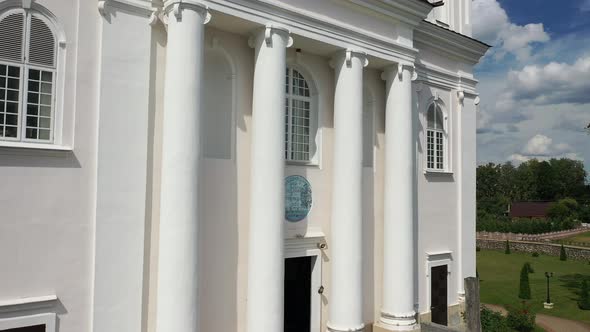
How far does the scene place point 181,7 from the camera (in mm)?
9430

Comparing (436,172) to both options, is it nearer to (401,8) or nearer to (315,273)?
(401,8)

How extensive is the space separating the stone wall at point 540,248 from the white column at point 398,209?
42.8 m

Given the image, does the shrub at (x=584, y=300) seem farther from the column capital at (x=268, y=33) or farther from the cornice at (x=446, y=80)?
the column capital at (x=268, y=33)

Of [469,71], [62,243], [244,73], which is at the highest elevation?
[469,71]

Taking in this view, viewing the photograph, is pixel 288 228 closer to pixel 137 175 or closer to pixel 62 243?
pixel 137 175

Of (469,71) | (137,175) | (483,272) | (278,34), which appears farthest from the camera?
(483,272)

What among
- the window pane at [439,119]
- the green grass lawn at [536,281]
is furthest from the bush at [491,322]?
the green grass lawn at [536,281]

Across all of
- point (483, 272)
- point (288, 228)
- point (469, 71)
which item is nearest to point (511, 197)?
point (483, 272)

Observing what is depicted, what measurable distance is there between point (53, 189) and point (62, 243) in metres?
1.02

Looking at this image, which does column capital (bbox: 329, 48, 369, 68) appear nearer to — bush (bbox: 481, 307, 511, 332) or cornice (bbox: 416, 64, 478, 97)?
cornice (bbox: 416, 64, 478, 97)

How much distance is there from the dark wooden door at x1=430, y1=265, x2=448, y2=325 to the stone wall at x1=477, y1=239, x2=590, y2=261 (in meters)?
39.1

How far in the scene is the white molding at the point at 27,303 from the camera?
7855 millimetres

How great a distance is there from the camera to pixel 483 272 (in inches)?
1497

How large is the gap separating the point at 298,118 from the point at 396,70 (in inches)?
143
